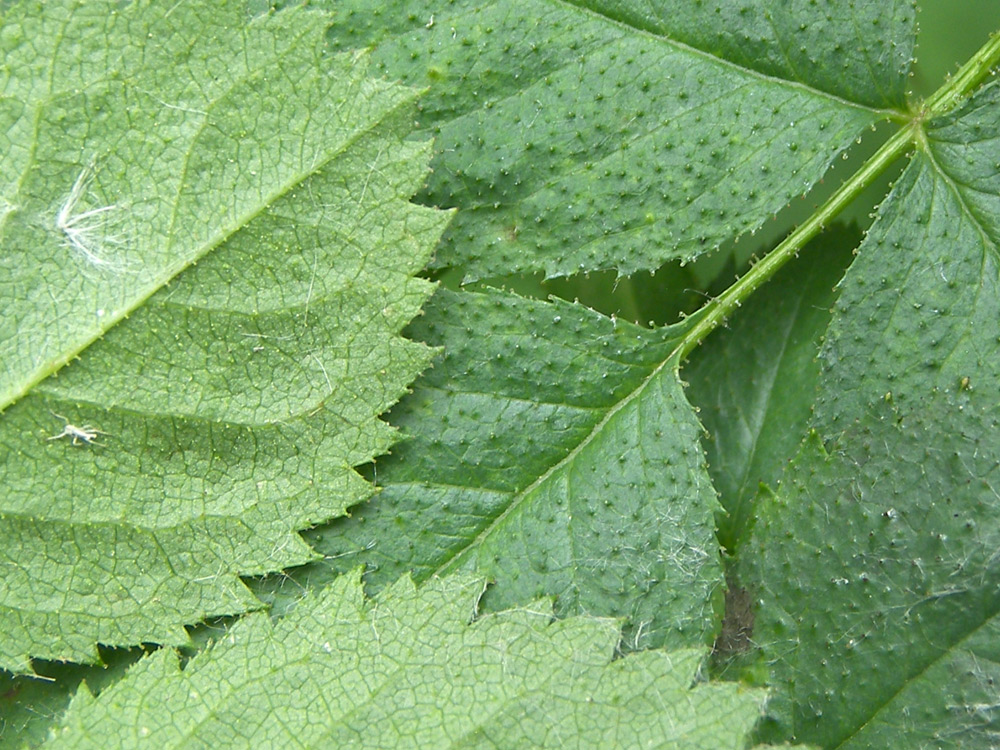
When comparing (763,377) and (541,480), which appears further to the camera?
(763,377)

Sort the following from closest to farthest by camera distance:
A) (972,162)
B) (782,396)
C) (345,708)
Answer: (345,708) < (972,162) < (782,396)

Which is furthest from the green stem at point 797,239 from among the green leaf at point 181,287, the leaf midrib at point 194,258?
the leaf midrib at point 194,258

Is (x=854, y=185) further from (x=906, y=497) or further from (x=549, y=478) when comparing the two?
(x=549, y=478)

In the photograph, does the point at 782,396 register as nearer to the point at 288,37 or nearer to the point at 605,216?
the point at 605,216

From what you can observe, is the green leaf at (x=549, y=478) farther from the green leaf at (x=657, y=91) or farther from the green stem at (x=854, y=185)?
the green leaf at (x=657, y=91)

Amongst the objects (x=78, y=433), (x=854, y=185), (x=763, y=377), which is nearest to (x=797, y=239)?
(x=854, y=185)

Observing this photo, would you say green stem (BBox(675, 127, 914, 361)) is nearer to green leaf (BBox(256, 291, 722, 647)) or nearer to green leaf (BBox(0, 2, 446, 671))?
green leaf (BBox(256, 291, 722, 647))

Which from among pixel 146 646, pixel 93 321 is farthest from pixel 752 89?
pixel 146 646
